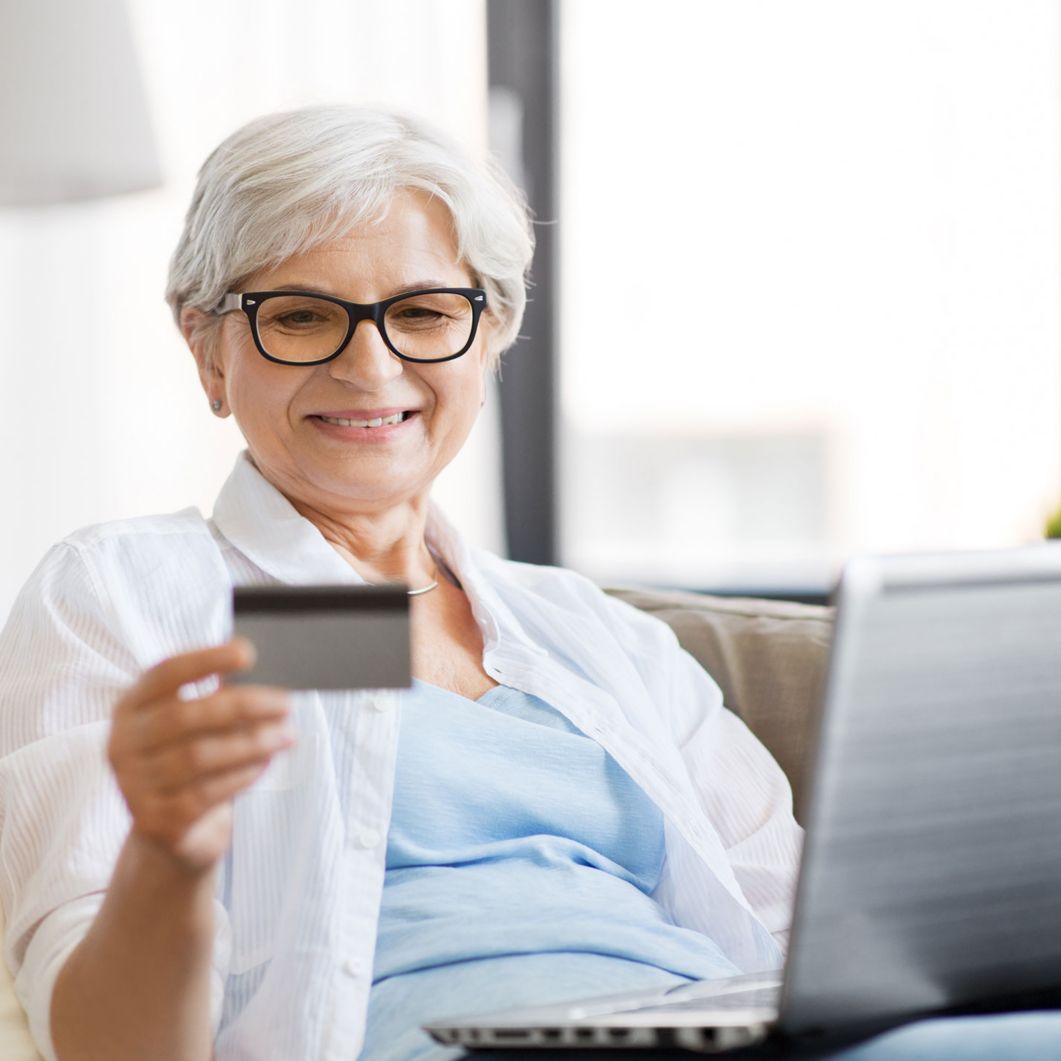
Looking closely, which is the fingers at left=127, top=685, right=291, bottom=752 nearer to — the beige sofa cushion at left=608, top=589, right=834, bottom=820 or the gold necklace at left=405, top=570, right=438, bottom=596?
the gold necklace at left=405, top=570, right=438, bottom=596

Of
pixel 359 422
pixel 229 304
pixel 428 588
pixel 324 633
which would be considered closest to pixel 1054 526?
pixel 428 588

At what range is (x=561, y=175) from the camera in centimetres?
289

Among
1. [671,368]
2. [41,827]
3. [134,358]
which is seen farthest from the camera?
[671,368]

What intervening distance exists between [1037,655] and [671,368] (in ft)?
7.73

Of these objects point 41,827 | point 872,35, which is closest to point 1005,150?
point 872,35

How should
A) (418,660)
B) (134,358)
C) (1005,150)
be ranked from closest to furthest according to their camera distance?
1. (418,660)
2. (134,358)
3. (1005,150)

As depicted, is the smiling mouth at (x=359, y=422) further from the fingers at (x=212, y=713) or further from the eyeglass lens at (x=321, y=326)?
the fingers at (x=212, y=713)

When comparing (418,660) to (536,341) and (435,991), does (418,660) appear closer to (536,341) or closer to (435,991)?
(435,991)

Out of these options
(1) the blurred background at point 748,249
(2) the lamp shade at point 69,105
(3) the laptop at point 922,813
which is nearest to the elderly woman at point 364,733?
(3) the laptop at point 922,813

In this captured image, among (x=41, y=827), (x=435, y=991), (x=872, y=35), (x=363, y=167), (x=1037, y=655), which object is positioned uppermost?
(x=872, y=35)

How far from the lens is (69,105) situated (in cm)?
196

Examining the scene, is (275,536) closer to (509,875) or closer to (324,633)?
(509,875)

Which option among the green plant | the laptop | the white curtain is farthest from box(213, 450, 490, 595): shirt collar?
the green plant

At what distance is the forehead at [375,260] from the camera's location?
48.8 inches
